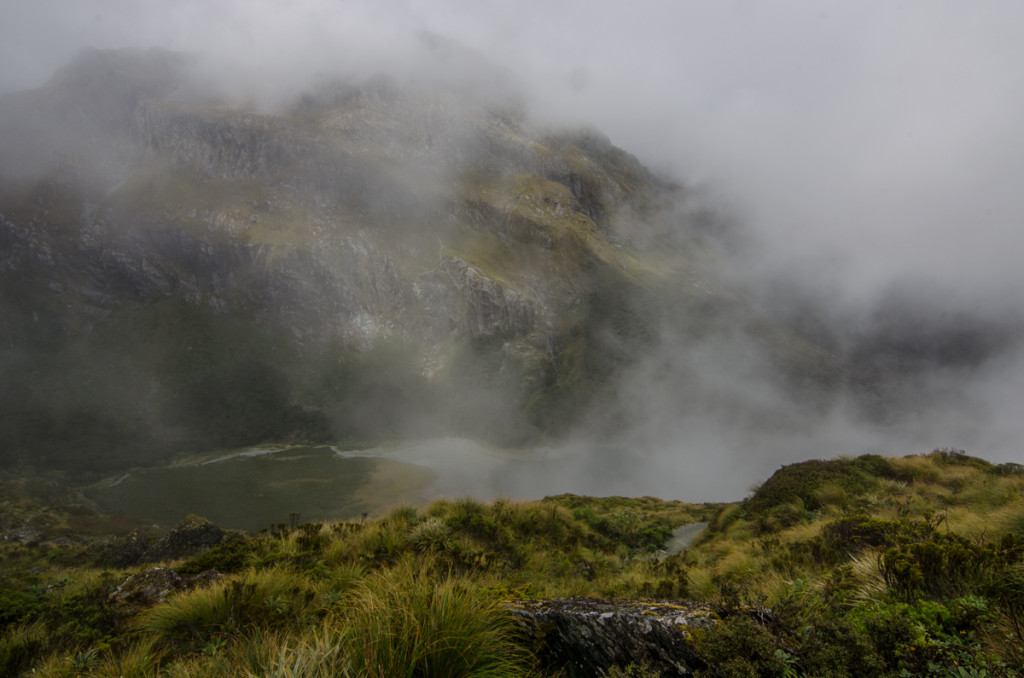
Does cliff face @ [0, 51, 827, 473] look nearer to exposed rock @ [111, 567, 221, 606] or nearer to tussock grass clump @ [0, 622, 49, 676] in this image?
exposed rock @ [111, 567, 221, 606]

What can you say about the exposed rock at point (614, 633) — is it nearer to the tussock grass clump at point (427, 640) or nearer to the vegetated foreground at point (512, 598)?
the vegetated foreground at point (512, 598)

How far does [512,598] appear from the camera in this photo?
174 inches

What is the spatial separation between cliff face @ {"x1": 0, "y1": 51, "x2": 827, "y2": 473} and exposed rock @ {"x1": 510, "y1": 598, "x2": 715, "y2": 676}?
467 ft

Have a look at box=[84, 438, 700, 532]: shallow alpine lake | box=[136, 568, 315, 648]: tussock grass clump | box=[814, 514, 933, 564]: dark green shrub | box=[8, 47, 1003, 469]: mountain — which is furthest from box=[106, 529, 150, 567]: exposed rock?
box=[8, 47, 1003, 469]: mountain

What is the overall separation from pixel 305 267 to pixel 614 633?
579ft

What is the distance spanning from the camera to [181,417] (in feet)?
459

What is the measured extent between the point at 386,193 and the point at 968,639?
190070mm

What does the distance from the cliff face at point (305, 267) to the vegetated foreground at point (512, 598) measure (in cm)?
13692

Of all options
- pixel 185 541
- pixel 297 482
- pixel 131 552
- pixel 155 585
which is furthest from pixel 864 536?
pixel 297 482

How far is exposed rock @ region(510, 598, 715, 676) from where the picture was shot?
10.3 ft

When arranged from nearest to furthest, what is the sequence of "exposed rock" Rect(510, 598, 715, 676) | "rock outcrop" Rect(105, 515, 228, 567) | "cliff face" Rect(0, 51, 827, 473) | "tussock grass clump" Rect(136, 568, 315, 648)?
"exposed rock" Rect(510, 598, 715, 676)
"tussock grass clump" Rect(136, 568, 315, 648)
"rock outcrop" Rect(105, 515, 228, 567)
"cliff face" Rect(0, 51, 827, 473)

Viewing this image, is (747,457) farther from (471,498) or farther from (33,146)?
(33,146)

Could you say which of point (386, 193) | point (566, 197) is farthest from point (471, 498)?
point (566, 197)

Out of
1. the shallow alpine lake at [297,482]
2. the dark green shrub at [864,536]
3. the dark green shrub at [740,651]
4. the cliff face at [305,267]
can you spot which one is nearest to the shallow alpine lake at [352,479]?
the shallow alpine lake at [297,482]
